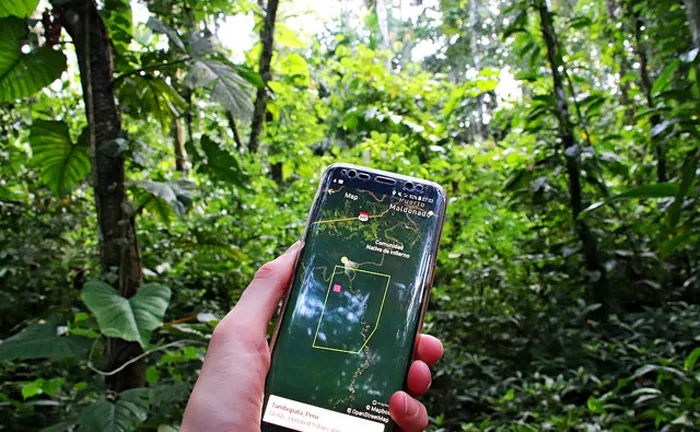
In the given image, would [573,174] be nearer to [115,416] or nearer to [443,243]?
[443,243]

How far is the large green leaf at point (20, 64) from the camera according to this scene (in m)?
2.08

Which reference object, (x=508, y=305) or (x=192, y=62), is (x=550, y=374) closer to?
(x=508, y=305)

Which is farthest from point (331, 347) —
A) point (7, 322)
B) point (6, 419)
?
point (7, 322)

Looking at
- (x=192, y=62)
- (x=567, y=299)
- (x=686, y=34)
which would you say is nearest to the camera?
(x=192, y=62)

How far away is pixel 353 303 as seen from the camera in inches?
46.7

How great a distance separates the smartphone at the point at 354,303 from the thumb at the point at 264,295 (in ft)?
0.13

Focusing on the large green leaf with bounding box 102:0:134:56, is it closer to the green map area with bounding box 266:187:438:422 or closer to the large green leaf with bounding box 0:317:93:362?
the large green leaf with bounding box 0:317:93:362

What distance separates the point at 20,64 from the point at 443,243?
3026 mm

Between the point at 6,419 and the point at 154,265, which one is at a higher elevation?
the point at 154,265

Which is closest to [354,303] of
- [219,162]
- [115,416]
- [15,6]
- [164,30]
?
[115,416]

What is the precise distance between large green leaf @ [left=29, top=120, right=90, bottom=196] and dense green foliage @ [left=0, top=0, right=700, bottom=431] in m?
0.01

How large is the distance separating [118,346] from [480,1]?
643 inches

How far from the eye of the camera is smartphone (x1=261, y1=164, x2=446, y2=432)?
3.53ft

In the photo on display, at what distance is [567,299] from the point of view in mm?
3109
